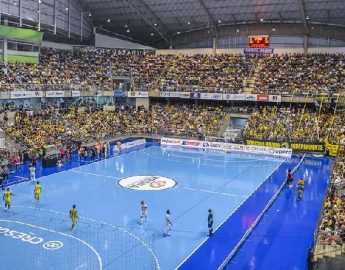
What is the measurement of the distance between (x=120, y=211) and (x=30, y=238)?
597 centimetres

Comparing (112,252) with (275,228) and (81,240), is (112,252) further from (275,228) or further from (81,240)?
(275,228)

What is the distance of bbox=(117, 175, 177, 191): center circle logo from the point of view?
30.9 metres

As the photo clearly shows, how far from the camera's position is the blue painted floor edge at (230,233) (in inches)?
719

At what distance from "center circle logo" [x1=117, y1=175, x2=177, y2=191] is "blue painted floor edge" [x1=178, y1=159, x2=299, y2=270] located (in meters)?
6.30

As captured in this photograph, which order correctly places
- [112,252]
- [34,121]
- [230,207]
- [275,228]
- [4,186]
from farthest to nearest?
[34,121]
[4,186]
[230,207]
[275,228]
[112,252]

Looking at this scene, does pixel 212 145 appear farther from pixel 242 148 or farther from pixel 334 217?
pixel 334 217

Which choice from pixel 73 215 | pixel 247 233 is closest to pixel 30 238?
pixel 73 215

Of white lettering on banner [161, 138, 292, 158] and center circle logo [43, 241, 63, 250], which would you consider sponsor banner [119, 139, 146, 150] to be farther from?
center circle logo [43, 241, 63, 250]

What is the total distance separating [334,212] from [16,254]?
45.8ft

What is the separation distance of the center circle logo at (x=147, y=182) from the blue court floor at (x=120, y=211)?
7 centimetres

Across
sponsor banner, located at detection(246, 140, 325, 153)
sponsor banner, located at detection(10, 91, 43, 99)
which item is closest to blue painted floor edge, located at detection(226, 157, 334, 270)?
sponsor banner, located at detection(246, 140, 325, 153)

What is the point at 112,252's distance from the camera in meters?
18.8

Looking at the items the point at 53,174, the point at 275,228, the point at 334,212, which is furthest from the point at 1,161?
the point at 334,212

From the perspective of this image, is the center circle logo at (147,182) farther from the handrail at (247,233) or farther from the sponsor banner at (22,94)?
the sponsor banner at (22,94)
